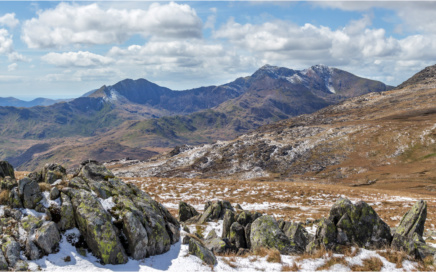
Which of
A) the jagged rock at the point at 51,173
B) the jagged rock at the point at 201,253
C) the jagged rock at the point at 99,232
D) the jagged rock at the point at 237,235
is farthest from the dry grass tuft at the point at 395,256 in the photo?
the jagged rock at the point at 51,173

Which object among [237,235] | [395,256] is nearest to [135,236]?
[237,235]

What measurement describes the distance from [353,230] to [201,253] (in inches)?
407

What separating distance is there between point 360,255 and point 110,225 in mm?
15420

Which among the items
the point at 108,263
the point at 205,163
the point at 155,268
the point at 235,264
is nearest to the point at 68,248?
the point at 108,263

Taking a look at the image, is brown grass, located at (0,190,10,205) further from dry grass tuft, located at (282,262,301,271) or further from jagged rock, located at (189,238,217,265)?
dry grass tuft, located at (282,262,301,271)

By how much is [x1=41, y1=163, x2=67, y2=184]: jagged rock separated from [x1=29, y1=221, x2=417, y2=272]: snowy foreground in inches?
245

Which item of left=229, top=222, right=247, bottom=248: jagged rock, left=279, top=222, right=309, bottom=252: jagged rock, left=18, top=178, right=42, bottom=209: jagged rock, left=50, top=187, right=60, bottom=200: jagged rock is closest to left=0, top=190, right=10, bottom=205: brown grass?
left=18, top=178, right=42, bottom=209: jagged rock

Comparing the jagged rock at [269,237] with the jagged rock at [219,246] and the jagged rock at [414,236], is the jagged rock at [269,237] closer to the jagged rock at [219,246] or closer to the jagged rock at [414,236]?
the jagged rock at [219,246]

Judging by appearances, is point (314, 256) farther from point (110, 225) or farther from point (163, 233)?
point (110, 225)

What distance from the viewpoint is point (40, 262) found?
13797 millimetres

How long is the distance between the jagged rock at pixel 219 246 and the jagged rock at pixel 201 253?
62.9 inches

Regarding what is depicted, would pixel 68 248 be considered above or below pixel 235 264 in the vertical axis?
above

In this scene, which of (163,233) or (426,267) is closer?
(426,267)

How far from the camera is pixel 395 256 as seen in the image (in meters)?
15.6
